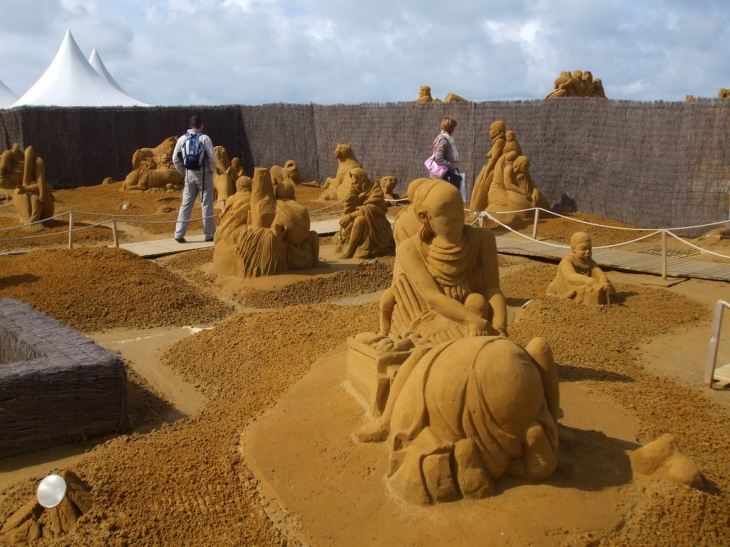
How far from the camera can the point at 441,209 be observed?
4.91 meters

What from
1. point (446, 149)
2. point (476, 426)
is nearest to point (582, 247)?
point (446, 149)

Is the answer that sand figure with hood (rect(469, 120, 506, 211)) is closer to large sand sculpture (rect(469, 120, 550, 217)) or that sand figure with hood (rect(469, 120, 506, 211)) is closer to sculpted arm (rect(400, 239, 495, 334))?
large sand sculpture (rect(469, 120, 550, 217))

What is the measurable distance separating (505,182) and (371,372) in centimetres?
1051

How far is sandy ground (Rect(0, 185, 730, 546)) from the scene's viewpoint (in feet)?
12.3

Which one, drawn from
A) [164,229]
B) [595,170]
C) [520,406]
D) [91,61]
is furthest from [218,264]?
[91,61]

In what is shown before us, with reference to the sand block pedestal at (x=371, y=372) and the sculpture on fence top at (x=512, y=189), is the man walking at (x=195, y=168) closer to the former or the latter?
the sculpture on fence top at (x=512, y=189)

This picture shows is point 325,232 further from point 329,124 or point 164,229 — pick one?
point 329,124

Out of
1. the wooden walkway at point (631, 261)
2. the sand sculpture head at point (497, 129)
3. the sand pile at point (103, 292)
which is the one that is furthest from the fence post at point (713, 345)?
the sand sculpture head at point (497, 129)

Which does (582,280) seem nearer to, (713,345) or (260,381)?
(713,345)

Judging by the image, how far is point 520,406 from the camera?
11.6 feet

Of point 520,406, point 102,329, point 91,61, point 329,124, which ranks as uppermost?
point 91,61

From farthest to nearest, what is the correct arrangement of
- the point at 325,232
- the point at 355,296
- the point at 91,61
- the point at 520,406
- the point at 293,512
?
the point at 91,61, the point at 325,232, the point at 355,296, the point at 293,512, the point at 520,406

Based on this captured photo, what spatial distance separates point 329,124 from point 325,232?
337 inches

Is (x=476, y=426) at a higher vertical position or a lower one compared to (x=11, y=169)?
lower
